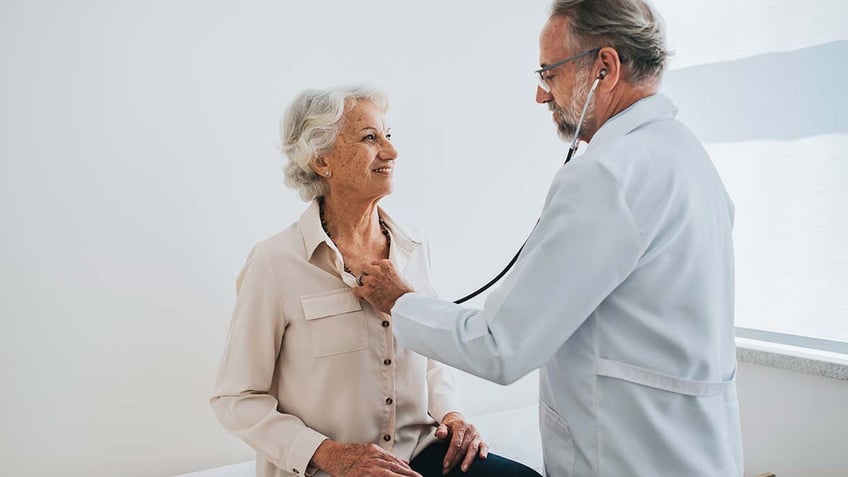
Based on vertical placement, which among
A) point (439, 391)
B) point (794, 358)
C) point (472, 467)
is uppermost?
point (439, 391)

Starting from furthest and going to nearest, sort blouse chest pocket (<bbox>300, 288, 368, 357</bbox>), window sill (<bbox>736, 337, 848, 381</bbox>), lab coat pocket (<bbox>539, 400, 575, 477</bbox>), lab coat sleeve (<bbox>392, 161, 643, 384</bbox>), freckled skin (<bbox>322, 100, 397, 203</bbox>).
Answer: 1. window sill (<bbox>736, 337, 848, 381</bbox>)
2. freckled skin (<bbox>322, 100, 397, 203</bbox>)
3. blouse chest pocket (<bbox>300, 288, 368, 357</bbox>)
4. lab coat pocket (<bbox>539, 400, 575, 477</bbox>)
5. lab coat sleeve (<bbox>392, 161, 643, 384</bbox>)

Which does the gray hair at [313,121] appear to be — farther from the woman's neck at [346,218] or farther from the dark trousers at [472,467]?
the dark trousers at [472,467]

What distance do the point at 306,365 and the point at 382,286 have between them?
26cm

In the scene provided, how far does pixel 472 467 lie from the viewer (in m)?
1.65

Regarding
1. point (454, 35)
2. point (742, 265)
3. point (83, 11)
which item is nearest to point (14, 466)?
point (83, 11)

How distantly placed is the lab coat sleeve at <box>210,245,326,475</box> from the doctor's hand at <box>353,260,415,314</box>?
0.20m

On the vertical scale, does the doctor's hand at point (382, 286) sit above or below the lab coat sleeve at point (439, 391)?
above

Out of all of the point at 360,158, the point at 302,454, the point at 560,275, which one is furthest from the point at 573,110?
the point at 302,454

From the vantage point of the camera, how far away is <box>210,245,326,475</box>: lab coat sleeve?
149 cm

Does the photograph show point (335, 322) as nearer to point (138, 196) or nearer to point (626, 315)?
point (626, 315)

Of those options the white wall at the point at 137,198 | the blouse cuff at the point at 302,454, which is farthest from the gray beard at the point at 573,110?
the white wall at the point at 137,198

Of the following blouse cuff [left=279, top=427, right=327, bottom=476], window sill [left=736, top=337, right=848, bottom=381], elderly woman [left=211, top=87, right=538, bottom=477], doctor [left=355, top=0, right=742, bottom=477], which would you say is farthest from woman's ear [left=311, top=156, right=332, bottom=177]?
window sill [left=736, top=337, right=848, bottom=381]

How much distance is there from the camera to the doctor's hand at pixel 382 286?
148 centimetres

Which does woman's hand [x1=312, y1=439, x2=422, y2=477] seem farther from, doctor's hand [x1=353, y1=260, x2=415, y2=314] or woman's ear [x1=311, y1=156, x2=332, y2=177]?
woman's ear [x1=311, y1=156, x2=332, y2=177]
